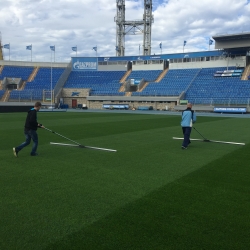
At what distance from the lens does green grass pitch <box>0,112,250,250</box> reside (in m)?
3.88

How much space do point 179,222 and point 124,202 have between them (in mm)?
1188

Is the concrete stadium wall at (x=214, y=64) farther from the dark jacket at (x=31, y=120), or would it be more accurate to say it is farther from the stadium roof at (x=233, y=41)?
the dark jacket at (x=31, y=120)

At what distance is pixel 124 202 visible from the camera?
526cm

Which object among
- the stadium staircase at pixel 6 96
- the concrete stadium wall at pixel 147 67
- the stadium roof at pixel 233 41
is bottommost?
the stadium staircase at pixel 6 96

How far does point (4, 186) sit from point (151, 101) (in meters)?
48.6

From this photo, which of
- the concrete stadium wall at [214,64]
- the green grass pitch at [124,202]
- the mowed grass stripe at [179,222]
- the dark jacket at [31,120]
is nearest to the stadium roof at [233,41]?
the concrete stadium wall at [214,64]

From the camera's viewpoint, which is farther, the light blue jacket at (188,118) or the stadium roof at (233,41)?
the stadium roof at (233,41)

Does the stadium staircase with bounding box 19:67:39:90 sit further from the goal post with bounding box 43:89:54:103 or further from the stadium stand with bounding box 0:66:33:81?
the goal post with bounding box 43:89:54:103

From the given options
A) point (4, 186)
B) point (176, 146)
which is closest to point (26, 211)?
point (4, 186)

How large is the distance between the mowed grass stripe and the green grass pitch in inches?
0.5

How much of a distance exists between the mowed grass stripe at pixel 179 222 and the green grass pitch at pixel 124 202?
0.01m

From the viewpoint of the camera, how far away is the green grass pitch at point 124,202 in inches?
153

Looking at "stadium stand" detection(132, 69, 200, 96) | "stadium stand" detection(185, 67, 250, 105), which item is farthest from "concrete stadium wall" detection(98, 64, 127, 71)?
"stadium stand" detection(185, 67, 250, 105)

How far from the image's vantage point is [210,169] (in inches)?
313
